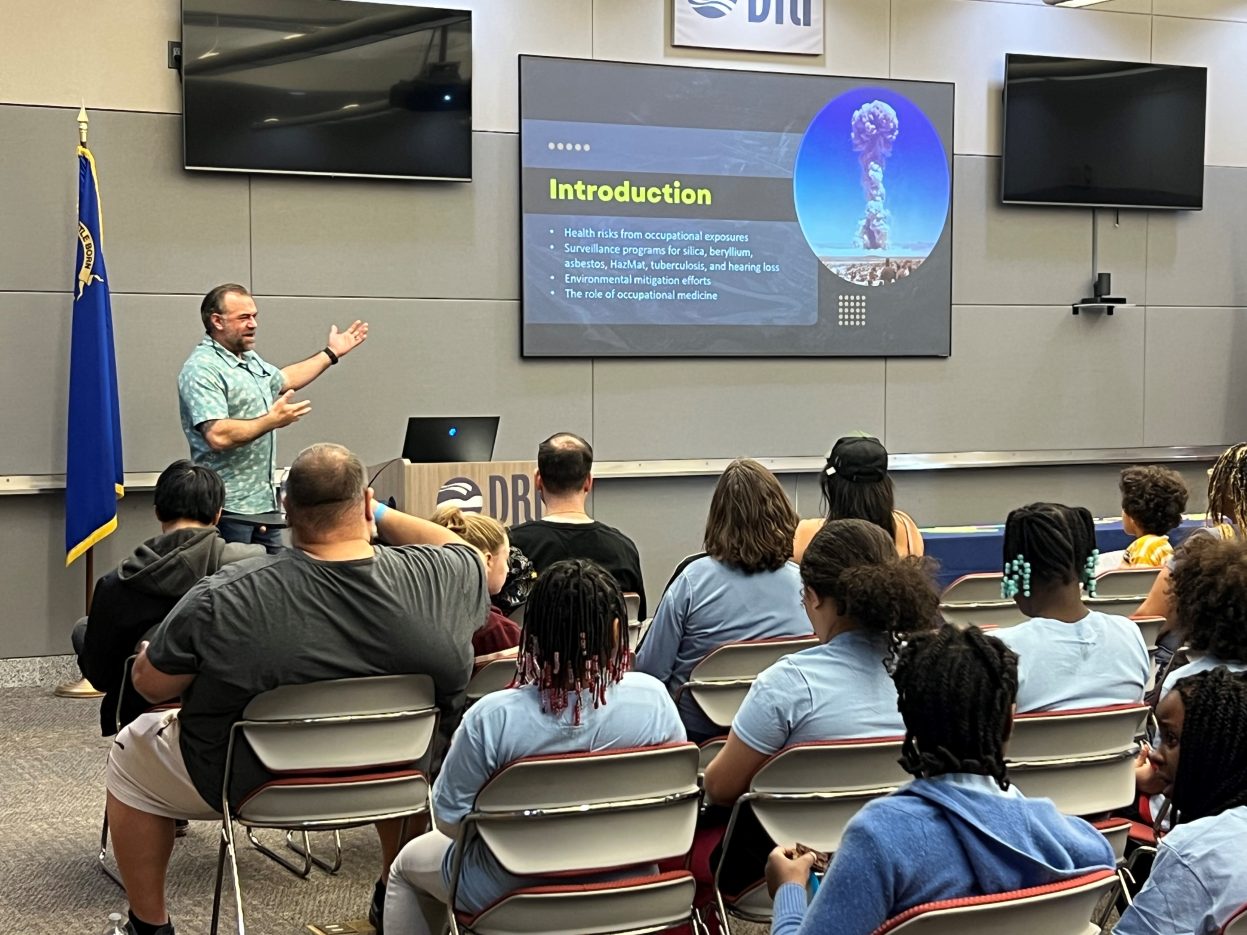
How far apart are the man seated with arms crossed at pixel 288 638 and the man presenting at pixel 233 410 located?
227cm

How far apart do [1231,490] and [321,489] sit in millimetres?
2874

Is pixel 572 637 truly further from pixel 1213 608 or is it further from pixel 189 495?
pixel 189 495

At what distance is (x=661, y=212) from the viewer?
7133 millimetres

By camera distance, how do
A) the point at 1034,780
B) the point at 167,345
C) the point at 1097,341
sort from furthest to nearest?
the point at 1097,341 → the point at 167,345 → the point at 1034,780

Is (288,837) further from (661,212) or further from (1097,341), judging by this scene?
(1097,341)

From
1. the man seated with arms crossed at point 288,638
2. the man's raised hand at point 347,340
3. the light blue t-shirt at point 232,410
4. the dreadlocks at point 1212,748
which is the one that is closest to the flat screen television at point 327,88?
the man's raised hand at point 347,340

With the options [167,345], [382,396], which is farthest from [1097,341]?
[167,345]

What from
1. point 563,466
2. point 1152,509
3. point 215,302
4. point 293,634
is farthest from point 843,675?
point 215,302

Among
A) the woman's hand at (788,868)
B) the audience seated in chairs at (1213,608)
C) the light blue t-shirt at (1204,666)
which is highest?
the audience seated in chairs at (1213,608)

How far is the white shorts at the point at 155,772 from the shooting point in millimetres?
3107

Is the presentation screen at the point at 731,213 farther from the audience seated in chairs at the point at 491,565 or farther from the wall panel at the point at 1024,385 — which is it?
the audience seated in chairs at the point at 491,565

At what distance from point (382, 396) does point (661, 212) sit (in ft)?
5.78

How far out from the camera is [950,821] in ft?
5.55

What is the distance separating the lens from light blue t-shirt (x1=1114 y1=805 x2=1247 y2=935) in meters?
1.68
